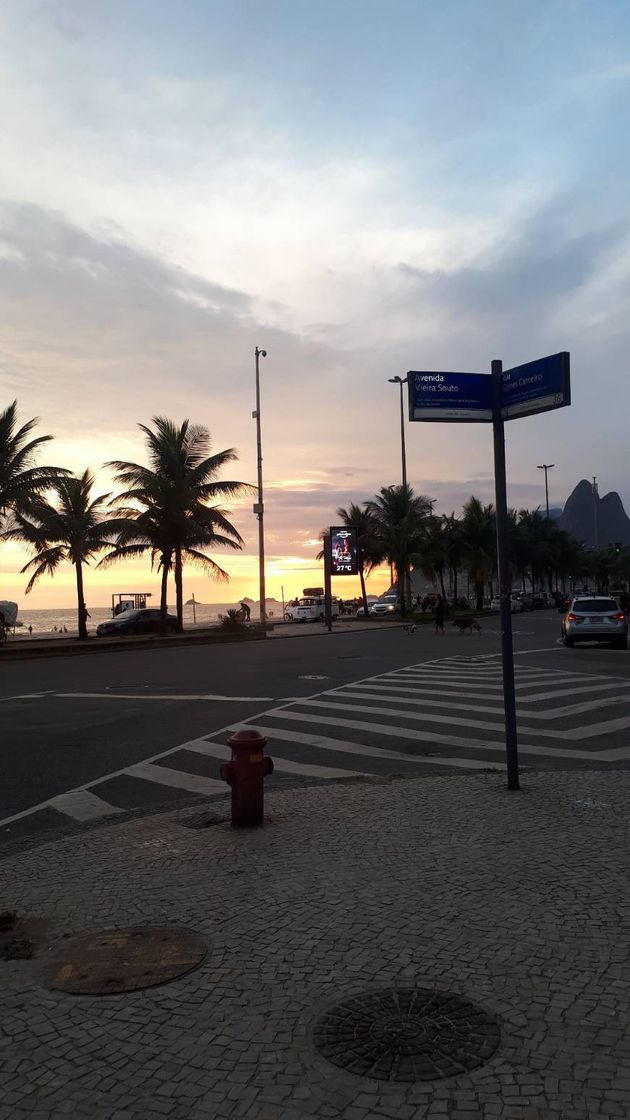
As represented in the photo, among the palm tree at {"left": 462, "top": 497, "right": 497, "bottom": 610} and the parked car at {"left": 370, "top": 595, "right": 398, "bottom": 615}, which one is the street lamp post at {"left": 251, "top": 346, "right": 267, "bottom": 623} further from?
the palm tree at {"left": 462, "top": 497, "right": 497, "bottom": 610}

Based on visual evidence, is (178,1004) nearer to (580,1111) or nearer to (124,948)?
(124,948)

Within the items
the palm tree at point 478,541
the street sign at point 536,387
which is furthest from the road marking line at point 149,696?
the palm tree at point 478,541

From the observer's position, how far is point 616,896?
4668mm

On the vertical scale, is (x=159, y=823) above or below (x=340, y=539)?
below

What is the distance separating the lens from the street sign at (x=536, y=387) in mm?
6594

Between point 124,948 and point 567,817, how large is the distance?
360 cm

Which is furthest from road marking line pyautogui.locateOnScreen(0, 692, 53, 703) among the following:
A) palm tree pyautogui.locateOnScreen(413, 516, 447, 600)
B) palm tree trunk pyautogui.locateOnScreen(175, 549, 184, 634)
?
palm tree pyautogui.locateOnScreen(413, 516, 447, 600)

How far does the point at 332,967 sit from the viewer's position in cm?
392

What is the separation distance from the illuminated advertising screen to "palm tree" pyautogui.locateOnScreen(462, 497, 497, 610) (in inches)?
656

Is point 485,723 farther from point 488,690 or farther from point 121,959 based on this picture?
point 121,959

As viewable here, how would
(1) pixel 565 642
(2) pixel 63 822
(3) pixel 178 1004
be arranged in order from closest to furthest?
(3) pixel 178 1004 < (2) pixel 63 822 < (1) pixel 565 642

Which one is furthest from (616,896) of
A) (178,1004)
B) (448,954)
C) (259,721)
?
(259,721)

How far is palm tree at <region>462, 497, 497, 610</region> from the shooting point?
65312 millimetres

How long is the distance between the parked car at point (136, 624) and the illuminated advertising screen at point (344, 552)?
12.2 m
